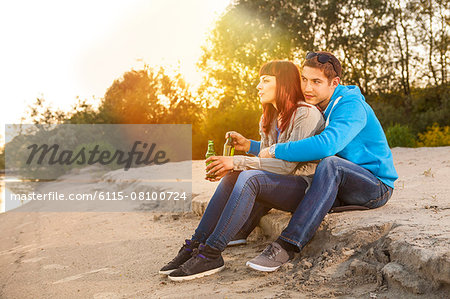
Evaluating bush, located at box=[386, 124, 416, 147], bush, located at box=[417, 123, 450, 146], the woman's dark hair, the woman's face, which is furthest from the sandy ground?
bush, located at box=[417, 123, 450, 146]

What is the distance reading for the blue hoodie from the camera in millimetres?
3078

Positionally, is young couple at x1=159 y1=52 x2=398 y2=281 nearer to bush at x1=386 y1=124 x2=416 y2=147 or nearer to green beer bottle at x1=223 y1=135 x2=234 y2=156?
green beer bottle at x1=223 y1=135 x2=234 y2=156

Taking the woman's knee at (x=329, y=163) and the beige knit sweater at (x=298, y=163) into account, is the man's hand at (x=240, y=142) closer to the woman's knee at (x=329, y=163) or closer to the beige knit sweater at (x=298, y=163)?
the beige knit sweater at (x=298, y=163)

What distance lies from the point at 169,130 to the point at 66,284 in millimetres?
13640

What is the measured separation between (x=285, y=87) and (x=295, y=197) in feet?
2.72

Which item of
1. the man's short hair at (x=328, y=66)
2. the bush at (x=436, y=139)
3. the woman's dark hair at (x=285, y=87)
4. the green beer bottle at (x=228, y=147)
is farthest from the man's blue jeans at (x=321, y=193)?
the bush at (x=436, y=139)

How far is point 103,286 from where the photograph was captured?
3.44 metres

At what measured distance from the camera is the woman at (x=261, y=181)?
3.15 m

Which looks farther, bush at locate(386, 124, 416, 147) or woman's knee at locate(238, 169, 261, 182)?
bush at locate(386, 124, 416, 147)

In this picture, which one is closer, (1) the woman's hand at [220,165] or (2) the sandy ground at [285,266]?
(2) the sandy ground at [285,266]

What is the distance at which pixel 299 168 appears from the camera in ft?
→ 11.2

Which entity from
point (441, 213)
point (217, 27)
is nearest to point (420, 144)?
point (441, 213)

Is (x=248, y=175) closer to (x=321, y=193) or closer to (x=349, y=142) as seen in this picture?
(x=321, y=193)

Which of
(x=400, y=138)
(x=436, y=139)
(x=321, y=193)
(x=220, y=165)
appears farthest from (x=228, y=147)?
(x=436, y=139)
